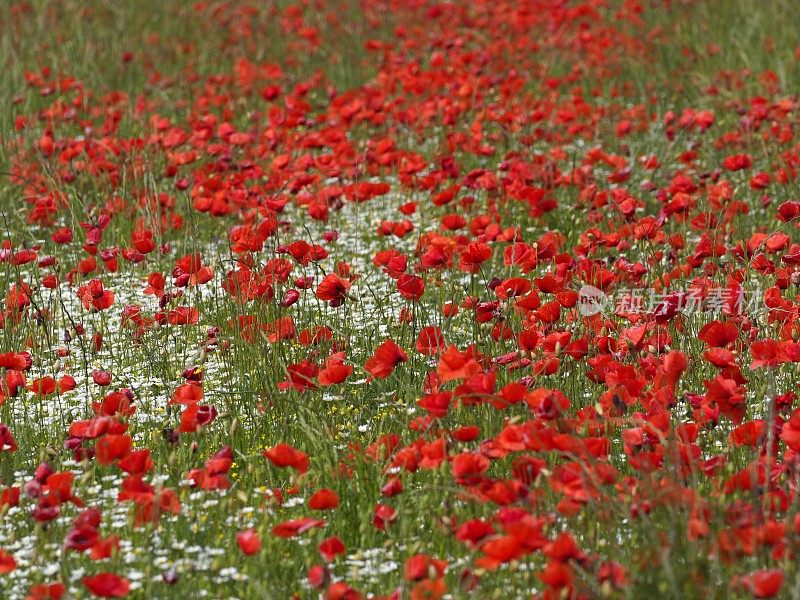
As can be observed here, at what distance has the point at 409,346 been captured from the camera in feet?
14.1

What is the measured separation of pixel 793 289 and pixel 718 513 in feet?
7.27

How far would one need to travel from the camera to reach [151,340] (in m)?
4.43

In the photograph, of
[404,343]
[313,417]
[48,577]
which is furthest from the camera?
[404,343]

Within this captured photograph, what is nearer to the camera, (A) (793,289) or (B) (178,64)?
(A) (793,289)

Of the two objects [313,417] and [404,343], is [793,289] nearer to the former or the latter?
[404,343]

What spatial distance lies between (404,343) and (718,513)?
1942mm

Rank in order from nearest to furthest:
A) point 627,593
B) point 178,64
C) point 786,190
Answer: point 627,593 < point 786,190 < point 178,64

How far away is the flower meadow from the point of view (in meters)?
2.66

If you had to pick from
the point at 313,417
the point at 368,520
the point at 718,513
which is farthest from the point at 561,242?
the point at 718,513

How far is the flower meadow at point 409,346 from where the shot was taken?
8.74 feet

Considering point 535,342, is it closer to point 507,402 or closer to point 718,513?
point 507,402

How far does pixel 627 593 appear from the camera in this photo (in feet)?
7.76

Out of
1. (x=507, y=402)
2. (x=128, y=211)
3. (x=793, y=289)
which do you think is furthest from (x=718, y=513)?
(x=128, y=211)

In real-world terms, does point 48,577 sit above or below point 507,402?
below
